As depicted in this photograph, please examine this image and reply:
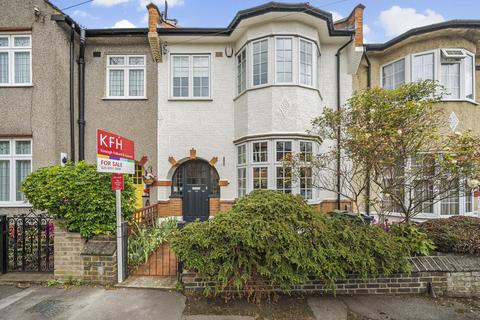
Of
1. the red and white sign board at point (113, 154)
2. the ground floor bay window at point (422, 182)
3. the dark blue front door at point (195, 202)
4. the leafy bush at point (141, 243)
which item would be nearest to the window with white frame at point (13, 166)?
the leafy bush at point (141, 243)

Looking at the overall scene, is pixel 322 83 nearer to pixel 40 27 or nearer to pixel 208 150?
pixel 208 150

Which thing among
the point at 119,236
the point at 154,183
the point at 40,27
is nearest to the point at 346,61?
the point at 154,183

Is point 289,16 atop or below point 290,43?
atop

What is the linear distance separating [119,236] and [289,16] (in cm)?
794

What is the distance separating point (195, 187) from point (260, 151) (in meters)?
3.04

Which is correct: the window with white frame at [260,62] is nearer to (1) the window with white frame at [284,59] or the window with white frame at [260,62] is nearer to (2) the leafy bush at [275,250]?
(1) the window with white frame at [284,59]

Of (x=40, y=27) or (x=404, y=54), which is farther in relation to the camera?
(x=404, y=54)

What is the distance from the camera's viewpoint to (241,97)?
27.7ft

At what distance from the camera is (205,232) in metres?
3.68

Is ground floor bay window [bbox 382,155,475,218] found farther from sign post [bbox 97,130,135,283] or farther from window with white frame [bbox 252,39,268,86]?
sign post [bbox 97,130,135,283]

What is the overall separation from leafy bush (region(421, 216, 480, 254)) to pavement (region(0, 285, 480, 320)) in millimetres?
836

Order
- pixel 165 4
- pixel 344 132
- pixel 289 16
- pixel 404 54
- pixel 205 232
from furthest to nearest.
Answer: pixel 165 4
pixel 404 54
pixel 289 16
pixel 344 132
pixel 205 232

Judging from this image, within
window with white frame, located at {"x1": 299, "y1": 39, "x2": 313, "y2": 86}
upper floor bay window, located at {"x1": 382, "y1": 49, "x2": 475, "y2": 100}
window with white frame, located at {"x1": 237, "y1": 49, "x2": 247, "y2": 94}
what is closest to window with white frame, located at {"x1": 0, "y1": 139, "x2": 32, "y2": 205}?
window with white frame, located at {"x1": 237, "y1": 49, "x2": 247, "y2": 94}

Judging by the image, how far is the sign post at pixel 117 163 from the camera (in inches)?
157
